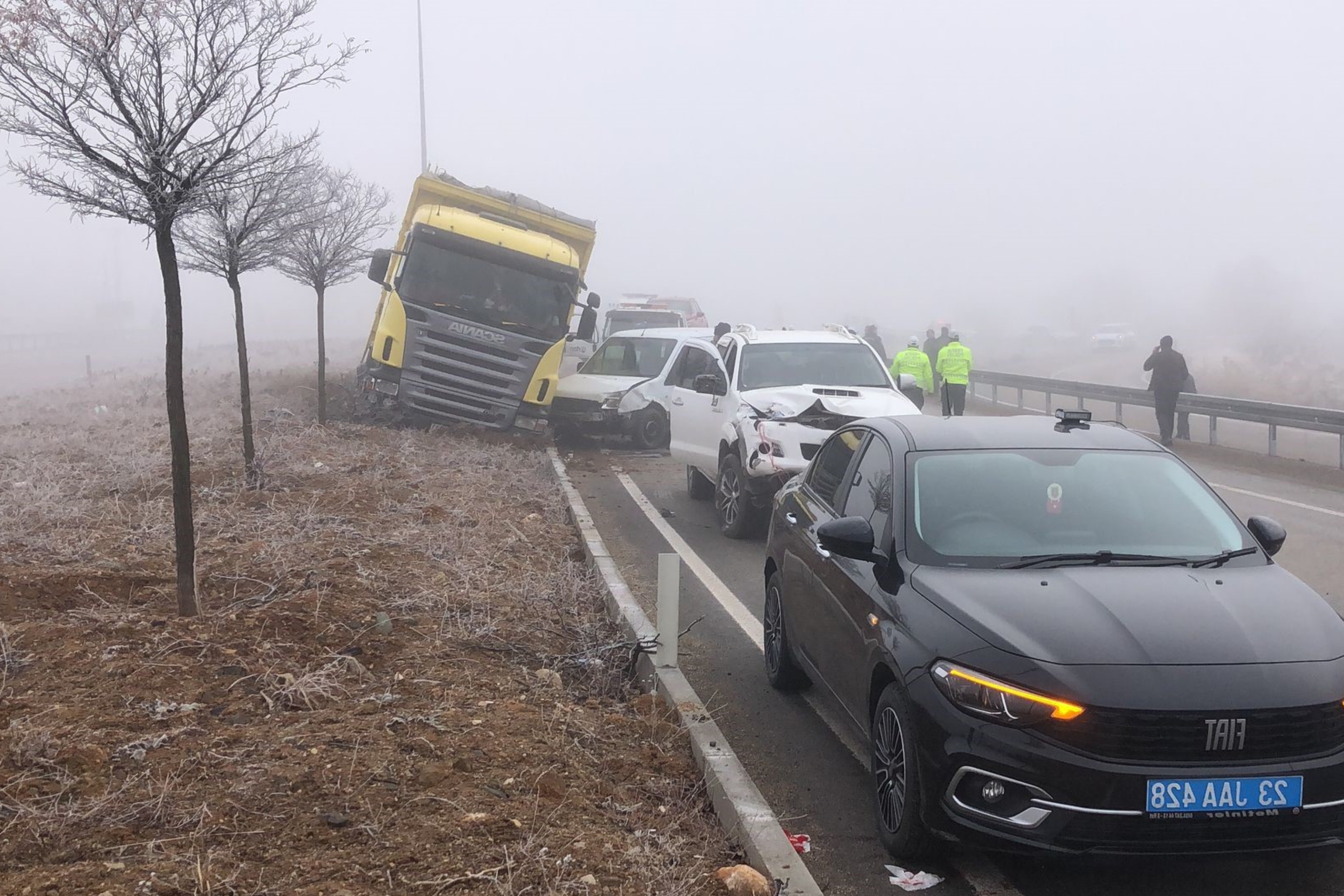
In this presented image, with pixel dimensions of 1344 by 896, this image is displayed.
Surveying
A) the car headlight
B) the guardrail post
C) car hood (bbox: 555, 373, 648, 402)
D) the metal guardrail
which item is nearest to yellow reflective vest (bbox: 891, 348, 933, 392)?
the metal guardrail

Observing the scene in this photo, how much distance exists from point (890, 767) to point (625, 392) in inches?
542

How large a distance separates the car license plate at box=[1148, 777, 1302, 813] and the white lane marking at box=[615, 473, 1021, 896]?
70cm

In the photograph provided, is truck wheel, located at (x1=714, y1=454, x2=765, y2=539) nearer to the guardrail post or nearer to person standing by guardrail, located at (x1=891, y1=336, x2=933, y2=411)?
the guardrail post

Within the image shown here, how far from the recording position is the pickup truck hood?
1083 centimetres

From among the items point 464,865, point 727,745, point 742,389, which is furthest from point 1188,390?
point 464,865

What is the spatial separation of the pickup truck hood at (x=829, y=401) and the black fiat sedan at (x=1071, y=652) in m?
5.07

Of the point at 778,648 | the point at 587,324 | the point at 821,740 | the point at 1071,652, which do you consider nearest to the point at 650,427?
the point at 587,324

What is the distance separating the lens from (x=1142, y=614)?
4191 mm

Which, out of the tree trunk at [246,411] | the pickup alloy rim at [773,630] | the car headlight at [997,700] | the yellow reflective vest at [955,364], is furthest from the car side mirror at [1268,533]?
the yellow reflective vest at [955,364]

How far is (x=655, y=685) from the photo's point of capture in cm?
618

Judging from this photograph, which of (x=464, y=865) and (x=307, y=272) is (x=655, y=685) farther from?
(x=307, y=272)

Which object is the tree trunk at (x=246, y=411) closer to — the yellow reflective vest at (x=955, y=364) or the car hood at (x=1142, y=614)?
the car hood at (x=1142, y=614)

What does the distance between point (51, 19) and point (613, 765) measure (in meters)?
4.52

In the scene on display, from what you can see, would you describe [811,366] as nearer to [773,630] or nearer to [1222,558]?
[773,630]
